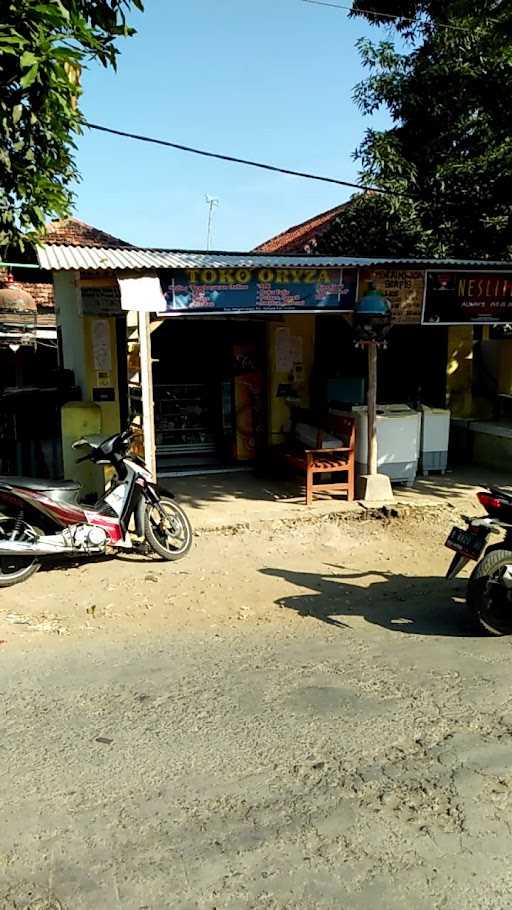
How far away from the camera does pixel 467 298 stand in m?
9.30

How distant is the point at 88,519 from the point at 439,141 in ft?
40.6

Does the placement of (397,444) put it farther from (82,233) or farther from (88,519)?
(82,233)

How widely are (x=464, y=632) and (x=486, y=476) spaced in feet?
19.6

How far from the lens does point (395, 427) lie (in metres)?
9.92

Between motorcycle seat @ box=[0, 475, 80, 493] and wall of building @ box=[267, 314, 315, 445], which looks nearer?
motorcycle seat @ box=[0, 475, 80, 493]

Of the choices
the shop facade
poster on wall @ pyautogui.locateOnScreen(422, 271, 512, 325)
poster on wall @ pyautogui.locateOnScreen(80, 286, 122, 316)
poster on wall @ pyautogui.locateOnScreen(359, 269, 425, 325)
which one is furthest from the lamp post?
poster on wall @ pyautogui.locateOnScreen(80, 286, 122, 316)

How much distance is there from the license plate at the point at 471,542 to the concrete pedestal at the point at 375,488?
379cm

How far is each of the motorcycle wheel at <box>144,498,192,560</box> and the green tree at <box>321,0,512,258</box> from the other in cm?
1000

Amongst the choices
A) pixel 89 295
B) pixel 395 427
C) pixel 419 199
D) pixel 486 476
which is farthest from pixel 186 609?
pixel 419 199

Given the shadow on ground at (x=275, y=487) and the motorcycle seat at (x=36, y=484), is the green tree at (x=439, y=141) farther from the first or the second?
the motorcycle seat at (x=36, y=484)

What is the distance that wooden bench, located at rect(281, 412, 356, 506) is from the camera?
9.00 metres

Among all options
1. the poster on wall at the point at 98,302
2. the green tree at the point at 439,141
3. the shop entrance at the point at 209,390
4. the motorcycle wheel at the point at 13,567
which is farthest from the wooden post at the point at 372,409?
the green tree at the point at 439,141

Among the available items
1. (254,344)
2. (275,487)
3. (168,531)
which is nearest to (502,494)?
(168,531)

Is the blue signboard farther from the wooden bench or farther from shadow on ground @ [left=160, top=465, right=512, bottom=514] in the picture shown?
shadow on ground @ [left=160, top=465, right=512, bottom=514]
